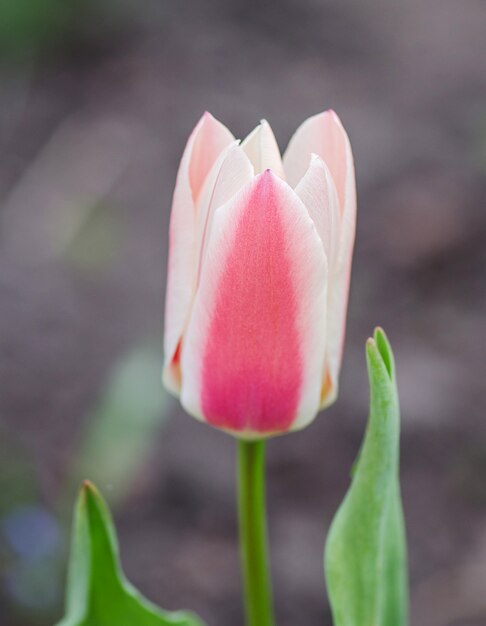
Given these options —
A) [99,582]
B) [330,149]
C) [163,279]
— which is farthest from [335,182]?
[163,279]

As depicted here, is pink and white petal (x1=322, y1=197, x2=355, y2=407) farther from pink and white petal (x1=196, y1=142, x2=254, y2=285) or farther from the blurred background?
the blurred background

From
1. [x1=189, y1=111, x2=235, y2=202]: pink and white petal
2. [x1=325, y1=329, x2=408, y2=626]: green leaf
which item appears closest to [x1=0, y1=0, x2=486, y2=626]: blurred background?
[x1=325, y1=329, x2=408, y2=626]: green leaf

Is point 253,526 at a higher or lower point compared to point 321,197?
lower

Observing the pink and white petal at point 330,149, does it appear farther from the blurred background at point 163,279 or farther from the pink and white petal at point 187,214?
the blurred background at point 163,279

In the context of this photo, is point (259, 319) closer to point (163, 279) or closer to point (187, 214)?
point (187, 214)

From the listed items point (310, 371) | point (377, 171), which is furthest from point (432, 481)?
point (310, 371)

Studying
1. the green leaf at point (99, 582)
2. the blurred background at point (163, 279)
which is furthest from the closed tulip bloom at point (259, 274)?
the blurred background at point (163, 279)

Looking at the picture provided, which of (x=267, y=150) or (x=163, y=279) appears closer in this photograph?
(x=267, y=150)
